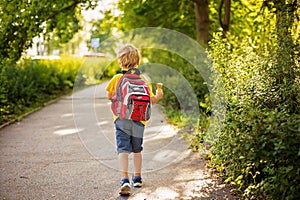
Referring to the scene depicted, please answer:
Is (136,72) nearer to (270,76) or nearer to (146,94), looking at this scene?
(146,94)

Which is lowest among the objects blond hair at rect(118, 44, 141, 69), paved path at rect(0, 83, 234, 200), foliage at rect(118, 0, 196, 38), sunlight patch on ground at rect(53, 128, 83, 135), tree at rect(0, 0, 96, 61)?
sunlight patch on ground at rect(53, 128, 83, 135)

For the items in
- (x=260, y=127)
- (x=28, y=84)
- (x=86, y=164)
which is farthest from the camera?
(x=28, y=84)

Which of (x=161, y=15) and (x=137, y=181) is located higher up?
(x=161, y=15)

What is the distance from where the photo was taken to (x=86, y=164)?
22.8 feet

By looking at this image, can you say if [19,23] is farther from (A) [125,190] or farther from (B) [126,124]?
(A) [125,190]

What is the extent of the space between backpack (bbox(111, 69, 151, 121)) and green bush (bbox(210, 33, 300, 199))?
98cm

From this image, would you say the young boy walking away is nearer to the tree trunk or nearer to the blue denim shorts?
the blue denim shorts

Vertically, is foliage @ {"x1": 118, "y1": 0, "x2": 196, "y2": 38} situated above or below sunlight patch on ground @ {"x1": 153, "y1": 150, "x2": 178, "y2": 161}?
above

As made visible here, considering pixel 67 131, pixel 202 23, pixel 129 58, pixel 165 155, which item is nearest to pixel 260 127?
pixel 129 58

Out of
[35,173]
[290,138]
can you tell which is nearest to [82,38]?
[35,173]

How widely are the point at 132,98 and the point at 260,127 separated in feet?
5.77

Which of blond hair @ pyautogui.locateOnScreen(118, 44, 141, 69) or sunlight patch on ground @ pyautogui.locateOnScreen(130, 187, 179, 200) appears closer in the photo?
sunlight patch on ground @ pyautogui.locateOnScreen(130, 187, 179, 200)

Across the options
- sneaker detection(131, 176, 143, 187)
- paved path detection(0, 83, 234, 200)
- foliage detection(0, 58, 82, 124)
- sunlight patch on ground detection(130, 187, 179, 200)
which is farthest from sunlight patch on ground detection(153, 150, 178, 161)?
foliage detection(0, 58, 82, 124)

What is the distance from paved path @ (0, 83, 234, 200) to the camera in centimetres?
543
